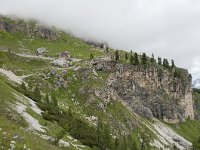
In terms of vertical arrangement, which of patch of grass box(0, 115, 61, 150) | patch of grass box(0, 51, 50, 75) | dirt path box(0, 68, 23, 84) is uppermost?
patch of grass box(0, 51, 50, 75)

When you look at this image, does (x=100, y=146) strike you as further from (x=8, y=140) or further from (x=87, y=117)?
(x=8, y=140)

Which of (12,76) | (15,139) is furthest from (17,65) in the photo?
(15,139)

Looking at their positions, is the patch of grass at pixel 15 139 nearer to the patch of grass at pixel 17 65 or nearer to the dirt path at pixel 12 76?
the dirt path at pixel 12 76

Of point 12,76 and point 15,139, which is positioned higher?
point 12,76

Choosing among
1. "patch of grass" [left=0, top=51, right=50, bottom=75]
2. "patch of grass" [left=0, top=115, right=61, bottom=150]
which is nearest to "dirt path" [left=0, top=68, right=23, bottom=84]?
"patch of grass" [left=0, top=51, right=50, bottom=75]

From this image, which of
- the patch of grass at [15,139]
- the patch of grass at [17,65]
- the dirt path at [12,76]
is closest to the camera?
the patch of grass at [15,139]

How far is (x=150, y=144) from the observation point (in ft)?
573

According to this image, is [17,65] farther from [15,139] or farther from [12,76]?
[15,139]

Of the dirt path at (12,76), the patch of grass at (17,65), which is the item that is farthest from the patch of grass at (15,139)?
the patch of grass at (17,65)

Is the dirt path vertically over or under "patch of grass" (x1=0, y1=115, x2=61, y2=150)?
over

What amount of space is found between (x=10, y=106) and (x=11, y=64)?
111636 millimetres

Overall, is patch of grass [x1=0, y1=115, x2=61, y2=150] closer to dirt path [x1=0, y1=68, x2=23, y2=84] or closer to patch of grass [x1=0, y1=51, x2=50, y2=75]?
dirt path [x1=0, y1=68, x2=23, y2=84]

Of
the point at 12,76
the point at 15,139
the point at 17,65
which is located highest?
the point at 17,65

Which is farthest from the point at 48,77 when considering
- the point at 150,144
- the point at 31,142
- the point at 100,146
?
the point at 31,142
